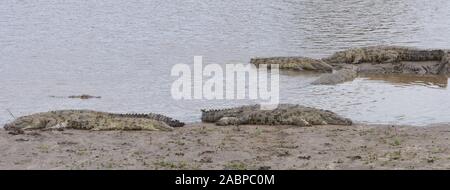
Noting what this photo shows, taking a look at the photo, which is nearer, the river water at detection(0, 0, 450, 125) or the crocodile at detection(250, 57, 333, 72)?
the river water at detection(0, 0, 450, 125)

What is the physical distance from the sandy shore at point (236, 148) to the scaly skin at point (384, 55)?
8776mm

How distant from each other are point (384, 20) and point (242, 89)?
15.5 m

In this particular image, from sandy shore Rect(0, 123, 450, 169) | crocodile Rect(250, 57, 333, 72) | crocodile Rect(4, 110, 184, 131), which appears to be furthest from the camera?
crocodile Rect(250, 57, 333, 72)

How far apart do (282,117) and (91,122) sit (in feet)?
12.3

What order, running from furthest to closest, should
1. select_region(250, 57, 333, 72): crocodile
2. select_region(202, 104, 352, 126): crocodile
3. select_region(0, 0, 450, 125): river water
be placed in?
select_region(250, 57, 333, 72): crocodile → select_region(0, 0, 450, 125): river water → select_region(202, 104, 352, 126): crocodile

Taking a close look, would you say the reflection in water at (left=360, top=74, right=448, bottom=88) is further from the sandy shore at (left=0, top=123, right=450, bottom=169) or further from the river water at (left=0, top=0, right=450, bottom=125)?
the sandy shore at (left=0, top=123, right=450, bottom=169)

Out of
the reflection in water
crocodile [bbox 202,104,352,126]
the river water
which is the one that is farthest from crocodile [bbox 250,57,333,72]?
crocodile [bbox 202,104,352,126]

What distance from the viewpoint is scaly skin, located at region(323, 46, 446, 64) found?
22.8m

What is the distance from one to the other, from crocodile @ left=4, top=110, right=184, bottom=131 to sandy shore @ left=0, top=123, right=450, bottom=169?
0.28 meters

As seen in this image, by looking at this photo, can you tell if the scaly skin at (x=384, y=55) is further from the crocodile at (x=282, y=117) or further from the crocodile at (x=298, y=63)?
the crocodile at (x=282, y=117)

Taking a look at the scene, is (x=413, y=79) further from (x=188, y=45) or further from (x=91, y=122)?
(x=91, y=122)

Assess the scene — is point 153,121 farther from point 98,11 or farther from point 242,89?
point 98,11

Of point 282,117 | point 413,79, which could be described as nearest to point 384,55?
point 413,79

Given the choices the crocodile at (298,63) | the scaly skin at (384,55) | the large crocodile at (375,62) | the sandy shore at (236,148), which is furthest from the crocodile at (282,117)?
the scaly skin at (384,55)
